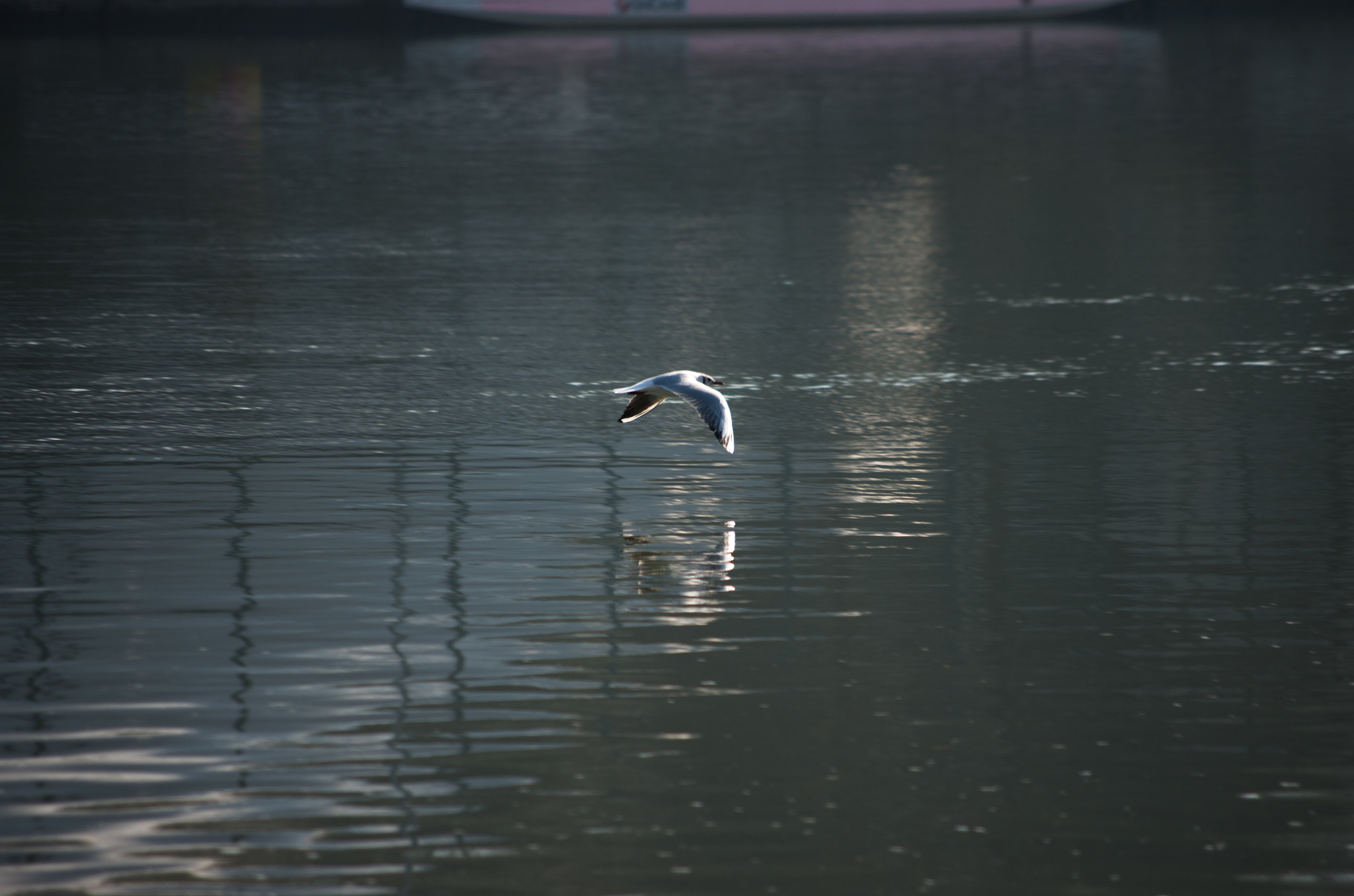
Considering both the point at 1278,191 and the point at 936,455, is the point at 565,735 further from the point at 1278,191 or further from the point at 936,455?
the point at 1278,191

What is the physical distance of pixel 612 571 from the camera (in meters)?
7.18

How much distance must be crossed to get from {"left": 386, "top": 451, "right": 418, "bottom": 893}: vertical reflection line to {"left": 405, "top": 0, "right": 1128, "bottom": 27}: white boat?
1701 inches

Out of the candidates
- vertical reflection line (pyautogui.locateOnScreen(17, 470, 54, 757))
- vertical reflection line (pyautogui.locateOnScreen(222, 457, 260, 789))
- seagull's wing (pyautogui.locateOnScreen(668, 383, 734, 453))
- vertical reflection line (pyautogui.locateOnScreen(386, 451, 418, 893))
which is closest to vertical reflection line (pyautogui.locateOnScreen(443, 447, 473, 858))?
vertical reflection line (pyautogui.locateOnScreen(386, 451, 418, 893))

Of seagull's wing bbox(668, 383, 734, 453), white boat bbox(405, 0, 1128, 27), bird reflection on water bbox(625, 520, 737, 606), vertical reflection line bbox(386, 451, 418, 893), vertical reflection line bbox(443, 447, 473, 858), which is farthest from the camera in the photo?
white boat bbox(405, 0, 1128, 27)

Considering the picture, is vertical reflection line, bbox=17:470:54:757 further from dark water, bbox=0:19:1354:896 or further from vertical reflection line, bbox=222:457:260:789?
vertical reflection line, bbox=222:457:260:789

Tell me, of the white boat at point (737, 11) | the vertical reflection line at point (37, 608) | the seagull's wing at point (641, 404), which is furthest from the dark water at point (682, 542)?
the white boat at point (737, 11)

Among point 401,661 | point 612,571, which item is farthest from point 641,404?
point 401,661

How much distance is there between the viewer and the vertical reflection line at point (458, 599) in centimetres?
560

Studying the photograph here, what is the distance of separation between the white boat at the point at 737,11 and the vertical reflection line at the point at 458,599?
43123 millimetres

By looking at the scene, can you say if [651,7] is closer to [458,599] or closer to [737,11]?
[737,11]

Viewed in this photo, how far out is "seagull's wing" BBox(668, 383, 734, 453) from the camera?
7.68 metres

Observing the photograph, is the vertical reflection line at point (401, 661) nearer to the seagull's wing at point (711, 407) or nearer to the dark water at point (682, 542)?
the dark water at point (682, 542)

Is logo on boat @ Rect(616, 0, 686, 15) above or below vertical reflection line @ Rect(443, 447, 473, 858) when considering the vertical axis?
above

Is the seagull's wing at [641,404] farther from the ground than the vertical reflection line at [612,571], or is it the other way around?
the seagull's wing at [641,404]
